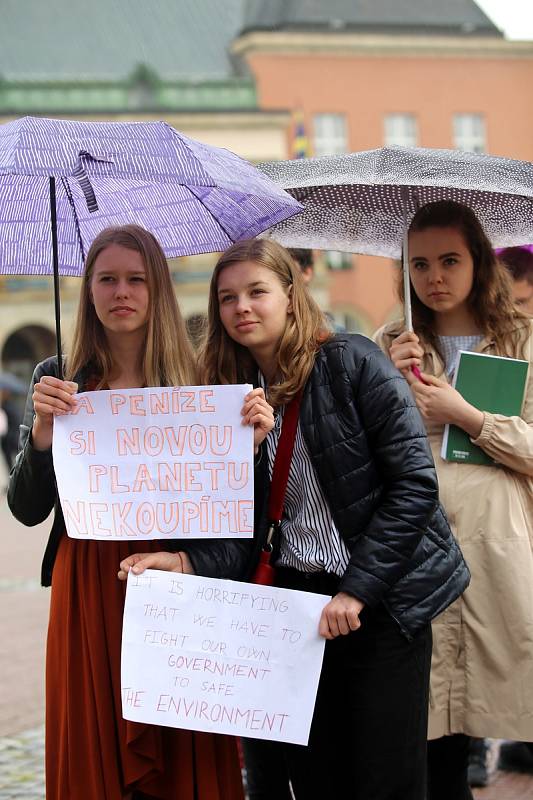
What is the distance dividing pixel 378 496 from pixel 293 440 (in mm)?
266

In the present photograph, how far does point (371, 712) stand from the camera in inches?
121

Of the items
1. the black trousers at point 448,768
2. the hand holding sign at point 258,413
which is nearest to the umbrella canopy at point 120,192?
the hand holding sign at point 258,413

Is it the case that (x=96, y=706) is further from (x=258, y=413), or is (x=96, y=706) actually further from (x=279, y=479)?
(x=258, y=413)

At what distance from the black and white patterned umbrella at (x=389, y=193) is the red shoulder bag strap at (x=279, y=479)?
0.70 m

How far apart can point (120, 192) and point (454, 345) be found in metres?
1.18

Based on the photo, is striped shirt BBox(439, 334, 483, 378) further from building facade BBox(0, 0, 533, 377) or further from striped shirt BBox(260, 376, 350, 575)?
building facade BBox(0, 0, 533, 377)

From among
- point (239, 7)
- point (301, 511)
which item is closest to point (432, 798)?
point (301, 511)

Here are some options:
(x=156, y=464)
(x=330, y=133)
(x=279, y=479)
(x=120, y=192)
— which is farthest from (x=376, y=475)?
(x=330, y=133)

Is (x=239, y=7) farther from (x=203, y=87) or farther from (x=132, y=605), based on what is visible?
(x=132, y=605)

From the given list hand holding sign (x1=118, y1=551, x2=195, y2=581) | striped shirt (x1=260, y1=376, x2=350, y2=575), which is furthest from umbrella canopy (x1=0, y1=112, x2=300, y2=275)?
hand holding sign (x1=118, y1=551, x2=195, y2=581)

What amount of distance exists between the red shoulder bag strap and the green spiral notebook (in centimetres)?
74

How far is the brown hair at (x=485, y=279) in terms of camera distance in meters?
3.72

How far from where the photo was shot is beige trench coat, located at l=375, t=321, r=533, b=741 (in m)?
3.57

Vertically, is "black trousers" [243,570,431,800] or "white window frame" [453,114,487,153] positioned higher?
"white window frame" [453,114,487,153]
